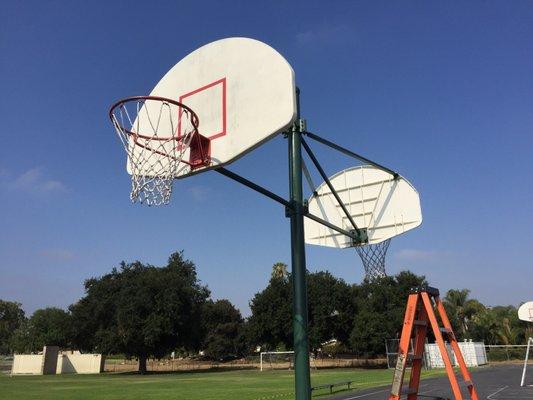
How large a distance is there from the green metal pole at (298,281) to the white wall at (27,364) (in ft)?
173

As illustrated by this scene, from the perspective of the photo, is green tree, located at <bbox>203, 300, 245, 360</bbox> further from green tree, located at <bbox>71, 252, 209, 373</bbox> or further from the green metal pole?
the green metal pole

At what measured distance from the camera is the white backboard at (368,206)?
42.5 ft

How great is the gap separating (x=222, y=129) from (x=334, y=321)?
153ft

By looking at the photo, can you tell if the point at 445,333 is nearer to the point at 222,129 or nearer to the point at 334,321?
the point at 222,129

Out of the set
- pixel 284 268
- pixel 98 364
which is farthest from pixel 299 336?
pixel 284 268

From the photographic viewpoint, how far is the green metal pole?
355 inches

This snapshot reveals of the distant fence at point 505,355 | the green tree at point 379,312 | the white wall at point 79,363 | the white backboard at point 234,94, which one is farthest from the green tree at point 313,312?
the white backboard at point 234,94

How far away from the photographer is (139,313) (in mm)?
47469

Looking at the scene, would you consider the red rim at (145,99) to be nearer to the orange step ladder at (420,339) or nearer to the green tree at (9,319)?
the orange step ladder at (420,339)

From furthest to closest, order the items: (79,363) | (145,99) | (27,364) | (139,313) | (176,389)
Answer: (79,363) → (27,364) → (139,313) → (176,389) → (145,99)

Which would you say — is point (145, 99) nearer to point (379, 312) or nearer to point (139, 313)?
point (139, 313)

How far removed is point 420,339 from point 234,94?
5609 millimetres

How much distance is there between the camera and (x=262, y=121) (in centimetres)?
827

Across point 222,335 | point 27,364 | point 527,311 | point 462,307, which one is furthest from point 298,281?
point 222,335
